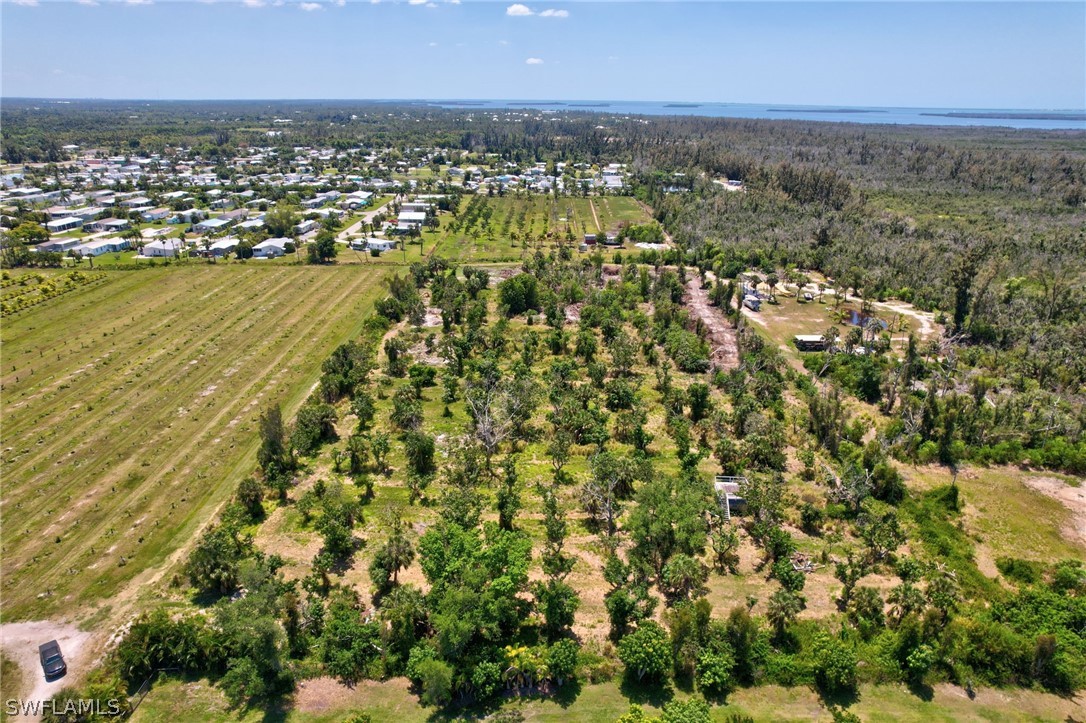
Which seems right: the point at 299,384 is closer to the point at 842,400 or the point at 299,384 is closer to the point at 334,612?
the point at 334,612

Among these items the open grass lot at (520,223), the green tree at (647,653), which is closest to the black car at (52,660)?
the green tree at (647,653)

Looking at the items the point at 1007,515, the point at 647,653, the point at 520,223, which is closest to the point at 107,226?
the point at 520,223

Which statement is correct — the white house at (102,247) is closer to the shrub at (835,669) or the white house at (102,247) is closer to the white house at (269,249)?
the white house at (269,249)

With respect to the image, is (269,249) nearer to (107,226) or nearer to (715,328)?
(107,226)

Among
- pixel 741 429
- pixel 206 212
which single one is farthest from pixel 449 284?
pixel 206 212

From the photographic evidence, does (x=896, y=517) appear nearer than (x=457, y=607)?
No
